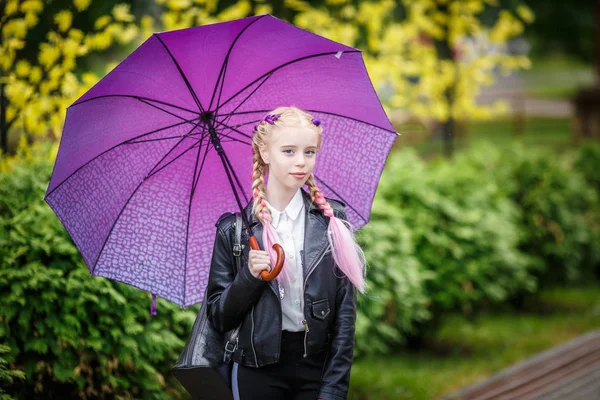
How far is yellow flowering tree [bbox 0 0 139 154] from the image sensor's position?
15.7 ft

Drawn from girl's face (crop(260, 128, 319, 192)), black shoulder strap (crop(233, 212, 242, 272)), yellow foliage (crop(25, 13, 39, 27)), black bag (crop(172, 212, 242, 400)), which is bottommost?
black bag (crop(172, 212, 242, 400))

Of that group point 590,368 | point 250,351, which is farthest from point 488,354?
point 250,351

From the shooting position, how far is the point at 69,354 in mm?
3510

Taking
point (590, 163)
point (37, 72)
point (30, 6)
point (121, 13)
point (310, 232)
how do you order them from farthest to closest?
point (590, 163) < point (121, 13) < point (37, 72) < point (30, 6) < point (310, 232)

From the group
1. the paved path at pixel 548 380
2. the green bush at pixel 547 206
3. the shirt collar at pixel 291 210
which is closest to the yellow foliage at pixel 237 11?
the green bush at pixel 547 206

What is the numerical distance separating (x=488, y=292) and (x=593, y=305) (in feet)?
7.34

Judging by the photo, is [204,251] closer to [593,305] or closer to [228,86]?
[228,86]

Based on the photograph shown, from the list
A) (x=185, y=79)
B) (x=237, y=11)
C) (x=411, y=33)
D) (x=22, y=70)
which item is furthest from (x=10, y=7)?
(x=411, y=33)

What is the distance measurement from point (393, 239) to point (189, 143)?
9.46 ft

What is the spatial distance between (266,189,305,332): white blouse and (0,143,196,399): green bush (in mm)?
1273

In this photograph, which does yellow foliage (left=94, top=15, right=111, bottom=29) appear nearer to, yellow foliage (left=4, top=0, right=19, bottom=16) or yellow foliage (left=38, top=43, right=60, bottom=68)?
yellow foliage (left=38, top=43, right=60, bottom=68)

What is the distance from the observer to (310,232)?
2.65 metres

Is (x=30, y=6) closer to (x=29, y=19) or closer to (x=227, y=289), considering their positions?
(x=29, y=19)

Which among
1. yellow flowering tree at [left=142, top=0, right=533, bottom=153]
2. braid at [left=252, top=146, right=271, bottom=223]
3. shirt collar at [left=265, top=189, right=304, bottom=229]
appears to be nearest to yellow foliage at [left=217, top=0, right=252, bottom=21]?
yellow flowering tree at [left=142, top=0, right=533, bottom=153]
